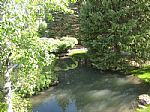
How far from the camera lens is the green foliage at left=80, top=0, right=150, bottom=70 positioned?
3247 cm

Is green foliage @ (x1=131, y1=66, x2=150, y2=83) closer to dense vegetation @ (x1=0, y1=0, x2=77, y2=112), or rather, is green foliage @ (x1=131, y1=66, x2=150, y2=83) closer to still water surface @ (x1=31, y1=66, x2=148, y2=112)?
still water surface @ (x1=31, y1=66, x2=148, y2=112)

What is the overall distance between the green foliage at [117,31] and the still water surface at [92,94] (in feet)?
7.04

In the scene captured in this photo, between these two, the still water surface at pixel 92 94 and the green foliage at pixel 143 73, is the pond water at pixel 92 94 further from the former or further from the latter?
the green foliage at pixel 143 73

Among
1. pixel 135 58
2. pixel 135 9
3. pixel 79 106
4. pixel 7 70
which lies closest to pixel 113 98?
pixel 79 106

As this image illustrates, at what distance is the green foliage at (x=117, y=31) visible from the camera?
1278 inches

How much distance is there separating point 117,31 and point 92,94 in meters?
8.01

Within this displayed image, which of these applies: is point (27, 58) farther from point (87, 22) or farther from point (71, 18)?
point (71, 18)

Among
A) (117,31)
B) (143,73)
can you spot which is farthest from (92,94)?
(117,31)

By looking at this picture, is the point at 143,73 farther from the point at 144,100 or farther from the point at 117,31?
the point at 144,100

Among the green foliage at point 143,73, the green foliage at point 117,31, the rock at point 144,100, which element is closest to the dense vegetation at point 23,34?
the rock at point 144,100

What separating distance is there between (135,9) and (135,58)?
534cm

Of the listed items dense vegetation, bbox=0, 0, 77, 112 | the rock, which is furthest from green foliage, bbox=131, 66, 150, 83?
dense vegetation, bbox=0, 0, 77, 112

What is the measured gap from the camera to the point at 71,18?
57062 millimetres

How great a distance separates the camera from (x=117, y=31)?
3244 centimetres
